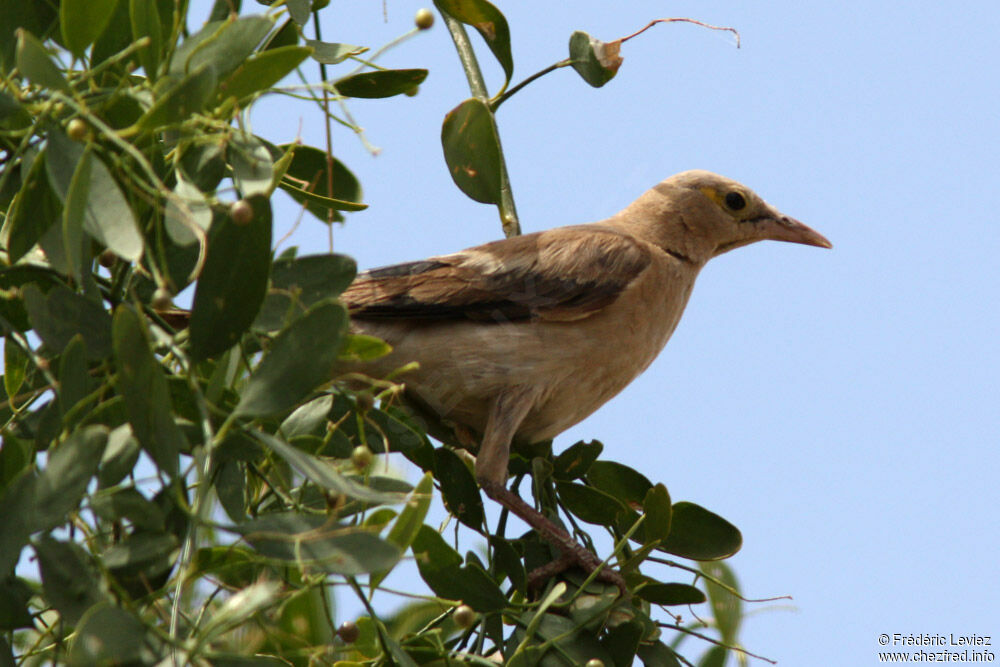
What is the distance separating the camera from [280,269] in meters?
1.65

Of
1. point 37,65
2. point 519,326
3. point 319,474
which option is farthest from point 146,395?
point 519,326

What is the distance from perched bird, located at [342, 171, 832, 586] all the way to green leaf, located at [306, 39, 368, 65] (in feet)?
3.89

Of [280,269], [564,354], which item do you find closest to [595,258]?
[564,354]

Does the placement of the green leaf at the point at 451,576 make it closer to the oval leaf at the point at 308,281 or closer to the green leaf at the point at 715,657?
the green leaf at the point at 715,657

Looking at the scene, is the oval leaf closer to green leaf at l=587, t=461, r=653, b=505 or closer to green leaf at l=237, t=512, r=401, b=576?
green leaf at l=237, t=512, r=401, b=576

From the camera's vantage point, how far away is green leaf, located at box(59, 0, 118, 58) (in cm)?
160

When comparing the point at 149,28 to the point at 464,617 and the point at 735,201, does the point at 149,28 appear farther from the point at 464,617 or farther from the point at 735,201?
the point at 735,201

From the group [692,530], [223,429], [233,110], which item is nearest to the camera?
[223,429]

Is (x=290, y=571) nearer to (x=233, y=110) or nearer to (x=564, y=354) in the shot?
(x=233, y=110)

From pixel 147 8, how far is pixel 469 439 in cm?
211

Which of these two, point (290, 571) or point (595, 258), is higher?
point (595, 258)

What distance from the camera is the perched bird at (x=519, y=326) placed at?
3.43 m

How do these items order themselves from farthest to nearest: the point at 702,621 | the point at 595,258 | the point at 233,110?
the point at 595,258
the point at 702,621
the point at 233,110

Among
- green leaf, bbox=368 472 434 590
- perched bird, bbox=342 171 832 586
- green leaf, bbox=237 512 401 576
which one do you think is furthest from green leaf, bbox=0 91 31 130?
perched bird, bbox=342 171 832 586
